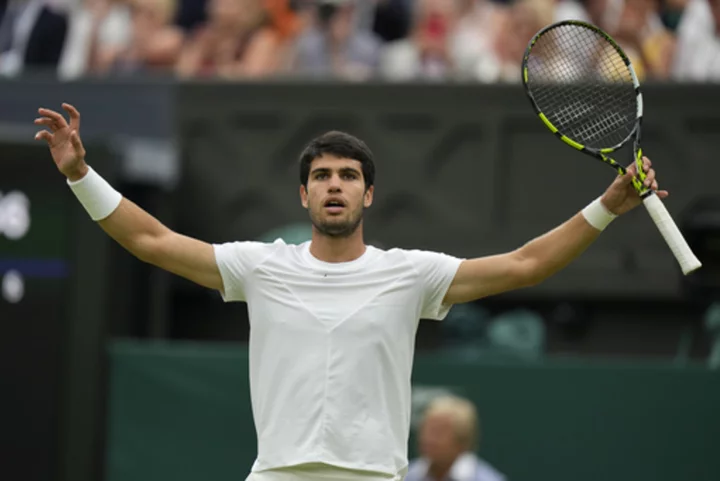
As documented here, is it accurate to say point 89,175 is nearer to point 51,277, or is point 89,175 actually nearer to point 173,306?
point 51,277

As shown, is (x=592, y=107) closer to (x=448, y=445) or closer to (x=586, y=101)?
(x=586, y=101)

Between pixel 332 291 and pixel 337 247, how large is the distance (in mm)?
168

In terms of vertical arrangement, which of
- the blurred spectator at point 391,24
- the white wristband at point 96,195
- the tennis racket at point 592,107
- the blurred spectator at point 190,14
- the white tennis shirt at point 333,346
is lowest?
the white tennis shirt at point 333,346

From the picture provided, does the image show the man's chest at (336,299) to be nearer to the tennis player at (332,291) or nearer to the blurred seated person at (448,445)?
the tennis player at (332,291)

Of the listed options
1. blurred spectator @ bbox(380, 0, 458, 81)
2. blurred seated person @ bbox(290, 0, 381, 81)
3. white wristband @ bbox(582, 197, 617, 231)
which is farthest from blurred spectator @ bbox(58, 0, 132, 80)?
white wristband @ bbox(582, 197, 617, 231)

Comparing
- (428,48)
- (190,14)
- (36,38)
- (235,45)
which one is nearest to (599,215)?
(428,48)

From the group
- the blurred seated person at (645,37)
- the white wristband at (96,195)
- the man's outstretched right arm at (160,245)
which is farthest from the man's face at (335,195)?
the blurred seated person at (645,37)

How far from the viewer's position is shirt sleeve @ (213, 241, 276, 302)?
5539 mm

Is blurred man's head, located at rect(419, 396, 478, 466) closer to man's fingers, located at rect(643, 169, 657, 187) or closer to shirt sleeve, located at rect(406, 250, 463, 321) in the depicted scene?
shirt sleeve, located at rect(406, 250, 463, 321)

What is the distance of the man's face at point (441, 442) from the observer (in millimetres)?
8445

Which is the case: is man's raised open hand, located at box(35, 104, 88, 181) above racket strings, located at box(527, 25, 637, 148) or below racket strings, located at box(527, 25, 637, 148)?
below

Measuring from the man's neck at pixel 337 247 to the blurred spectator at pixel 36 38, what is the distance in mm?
6902

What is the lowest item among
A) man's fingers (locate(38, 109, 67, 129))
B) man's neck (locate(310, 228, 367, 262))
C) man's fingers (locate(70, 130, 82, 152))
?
man's neck (locate(310, 228, 367, 262))

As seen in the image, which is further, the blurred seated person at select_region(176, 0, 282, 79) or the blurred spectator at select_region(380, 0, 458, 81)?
the blurred seated person at select_region(176, 0, 282, 79)
